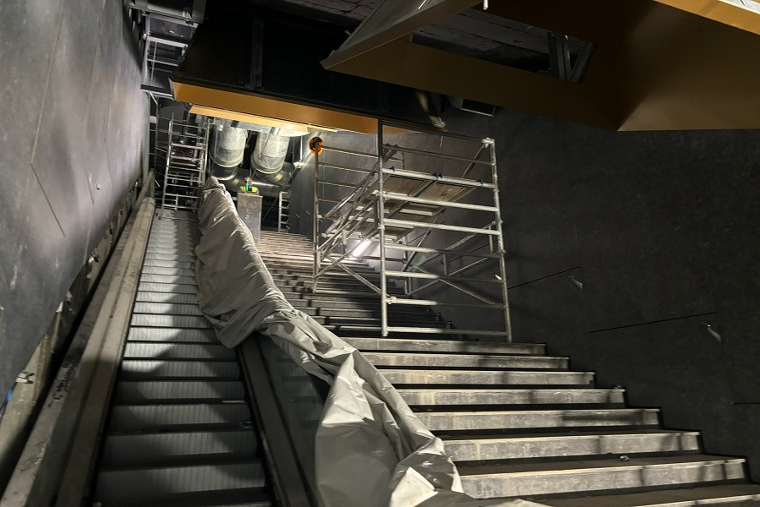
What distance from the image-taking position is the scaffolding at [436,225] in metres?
4.23

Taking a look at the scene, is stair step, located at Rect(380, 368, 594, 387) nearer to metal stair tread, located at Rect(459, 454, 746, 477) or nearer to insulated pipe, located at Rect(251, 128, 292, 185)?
metal stair tread, located at Rect(459, 454, 746, 477)

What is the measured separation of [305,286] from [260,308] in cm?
247

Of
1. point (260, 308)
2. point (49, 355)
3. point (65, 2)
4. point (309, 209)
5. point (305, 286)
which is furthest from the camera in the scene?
point (309, 209)

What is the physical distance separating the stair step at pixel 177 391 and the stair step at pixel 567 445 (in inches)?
56.1

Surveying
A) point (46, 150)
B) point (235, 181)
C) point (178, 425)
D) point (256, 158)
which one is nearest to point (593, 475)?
point (178, 425)

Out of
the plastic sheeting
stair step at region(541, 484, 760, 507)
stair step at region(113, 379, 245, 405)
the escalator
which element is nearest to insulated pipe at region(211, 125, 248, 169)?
the escalator

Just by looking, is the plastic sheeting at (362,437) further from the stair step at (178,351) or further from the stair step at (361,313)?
the stair step at (361,313)

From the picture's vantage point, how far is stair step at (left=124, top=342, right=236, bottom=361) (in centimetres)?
325

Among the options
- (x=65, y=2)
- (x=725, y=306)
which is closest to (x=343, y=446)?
(x=65, y=2)

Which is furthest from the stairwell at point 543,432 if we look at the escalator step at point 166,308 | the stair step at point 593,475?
the escalator step at point 166,308

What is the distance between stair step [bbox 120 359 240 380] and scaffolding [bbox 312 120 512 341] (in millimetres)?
1197

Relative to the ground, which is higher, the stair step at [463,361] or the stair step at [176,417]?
the stair step at [463,361]

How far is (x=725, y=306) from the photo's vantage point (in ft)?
9.72

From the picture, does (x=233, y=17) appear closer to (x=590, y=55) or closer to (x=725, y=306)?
(x=590, y=55)
